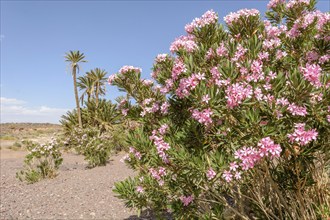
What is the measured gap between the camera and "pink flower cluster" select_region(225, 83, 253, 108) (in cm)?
339

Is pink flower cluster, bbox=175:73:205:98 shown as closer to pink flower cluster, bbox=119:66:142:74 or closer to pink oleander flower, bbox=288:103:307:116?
pink oleander flower, bbox=288:103:307:116

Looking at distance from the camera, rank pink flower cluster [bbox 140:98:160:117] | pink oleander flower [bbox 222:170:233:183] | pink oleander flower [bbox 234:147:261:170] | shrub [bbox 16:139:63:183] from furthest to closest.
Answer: shrub [bbox 16:139:63:183]
pink flower cluster [bbox 140:98:160:117]
pink oleander flower [bbox 222:170:233:183]
pink oleander flower [bbox 234:147:261:170]

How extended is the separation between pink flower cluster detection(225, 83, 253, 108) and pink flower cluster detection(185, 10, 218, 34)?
1.46 m

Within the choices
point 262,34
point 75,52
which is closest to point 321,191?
point 262,34

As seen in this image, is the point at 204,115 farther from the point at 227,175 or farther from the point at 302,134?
the point at 302,134

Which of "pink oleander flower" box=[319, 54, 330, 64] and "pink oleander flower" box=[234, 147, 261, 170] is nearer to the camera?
"pink oleander flower" box=[234, 147, 261, 170]

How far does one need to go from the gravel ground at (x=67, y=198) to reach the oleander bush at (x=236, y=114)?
3.22 m

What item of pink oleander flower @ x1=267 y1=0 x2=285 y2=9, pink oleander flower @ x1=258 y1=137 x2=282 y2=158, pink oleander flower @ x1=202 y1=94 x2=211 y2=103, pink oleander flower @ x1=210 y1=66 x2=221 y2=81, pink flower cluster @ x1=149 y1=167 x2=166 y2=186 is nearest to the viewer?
pink oleander flower @ x1=258 y1=137 x2=282 y2=158

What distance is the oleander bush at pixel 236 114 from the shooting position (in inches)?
135

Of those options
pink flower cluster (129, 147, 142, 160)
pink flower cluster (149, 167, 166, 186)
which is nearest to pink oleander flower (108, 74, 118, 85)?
pink flower cluster (129, 147, 142, 160)

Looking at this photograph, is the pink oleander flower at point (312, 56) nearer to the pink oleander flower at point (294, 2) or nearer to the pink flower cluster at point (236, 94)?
the pink oleander flower at point (294, 2)

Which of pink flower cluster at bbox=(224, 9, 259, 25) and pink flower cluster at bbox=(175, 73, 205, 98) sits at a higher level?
pink flower cluster at bbox=(224, 9, 259, 25)

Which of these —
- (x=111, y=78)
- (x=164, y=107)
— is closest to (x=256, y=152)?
(x=164, y=107)

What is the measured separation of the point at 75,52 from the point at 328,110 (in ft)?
96.6
